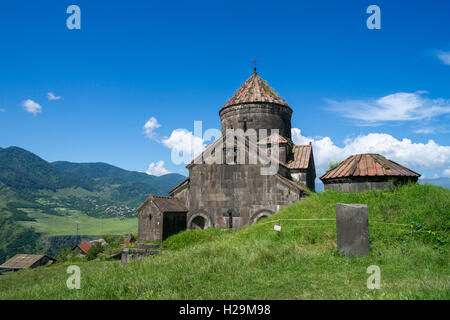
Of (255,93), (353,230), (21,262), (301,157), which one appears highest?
(255,93)

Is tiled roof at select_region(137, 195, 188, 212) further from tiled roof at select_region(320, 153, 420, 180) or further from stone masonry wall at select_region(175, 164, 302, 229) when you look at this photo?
tiled roof at select_region(320, 153, 420, 180)

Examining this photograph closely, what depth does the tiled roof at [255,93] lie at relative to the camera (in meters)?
18.9

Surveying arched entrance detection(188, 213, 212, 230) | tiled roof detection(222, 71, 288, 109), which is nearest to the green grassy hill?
arched entrance detection(188, 213, 212, 230)

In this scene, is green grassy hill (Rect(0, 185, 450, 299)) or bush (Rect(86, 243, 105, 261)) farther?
bush (Rect(86, 243, 105, 261))

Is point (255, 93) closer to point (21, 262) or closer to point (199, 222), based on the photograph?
point (199, 222)

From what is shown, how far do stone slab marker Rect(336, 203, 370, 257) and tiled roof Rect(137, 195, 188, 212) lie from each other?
350 inches

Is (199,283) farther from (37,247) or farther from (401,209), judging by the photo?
(37,247)

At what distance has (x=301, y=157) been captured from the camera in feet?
59.6

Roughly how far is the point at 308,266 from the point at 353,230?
174 centimetres

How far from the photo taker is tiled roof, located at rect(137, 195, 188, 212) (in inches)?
562

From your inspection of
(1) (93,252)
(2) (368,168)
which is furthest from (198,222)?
(1) (93,252)

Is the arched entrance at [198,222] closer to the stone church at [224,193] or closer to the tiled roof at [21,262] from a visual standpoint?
the stone church at [224,193]

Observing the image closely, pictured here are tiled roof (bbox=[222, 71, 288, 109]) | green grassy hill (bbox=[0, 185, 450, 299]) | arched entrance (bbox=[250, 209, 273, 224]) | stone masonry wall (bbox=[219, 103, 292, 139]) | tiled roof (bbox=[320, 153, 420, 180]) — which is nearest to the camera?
green grassy hill (bbox=[0, 185, 450, 299])
